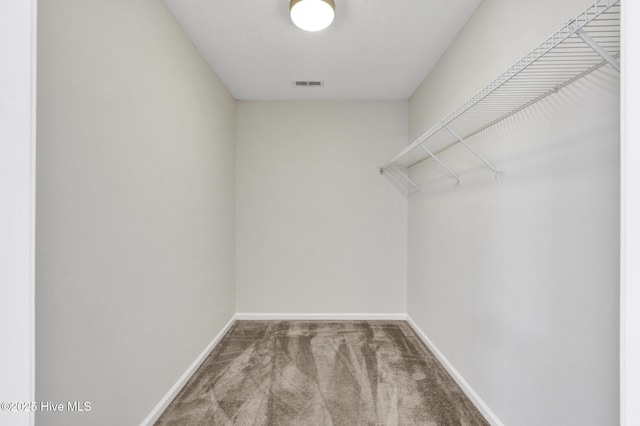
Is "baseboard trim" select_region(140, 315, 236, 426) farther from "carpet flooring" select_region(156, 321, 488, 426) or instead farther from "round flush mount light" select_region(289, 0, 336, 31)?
"round flush mount light" select_region(289, 0, 336, 31)

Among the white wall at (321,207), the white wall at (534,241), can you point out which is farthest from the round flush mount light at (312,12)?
the white wall at (321,207)

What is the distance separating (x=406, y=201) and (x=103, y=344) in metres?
3.04

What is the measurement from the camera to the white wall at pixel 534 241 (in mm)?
1080

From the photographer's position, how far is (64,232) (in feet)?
3.81

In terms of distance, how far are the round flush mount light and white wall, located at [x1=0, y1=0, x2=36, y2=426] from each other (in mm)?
1463

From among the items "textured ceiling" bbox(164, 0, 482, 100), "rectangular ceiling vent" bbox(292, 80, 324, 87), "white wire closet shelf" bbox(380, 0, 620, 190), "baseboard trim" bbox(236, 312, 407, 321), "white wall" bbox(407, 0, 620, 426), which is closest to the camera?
"white wire closet shelf" bbox(380, 0, 620, 190)

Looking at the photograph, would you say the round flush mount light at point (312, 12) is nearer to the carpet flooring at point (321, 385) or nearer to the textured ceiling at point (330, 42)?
the textured ceiling at point (330, 42)

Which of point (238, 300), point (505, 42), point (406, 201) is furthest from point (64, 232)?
point (406, 201)

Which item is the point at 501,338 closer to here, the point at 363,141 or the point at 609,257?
the point at 609,257

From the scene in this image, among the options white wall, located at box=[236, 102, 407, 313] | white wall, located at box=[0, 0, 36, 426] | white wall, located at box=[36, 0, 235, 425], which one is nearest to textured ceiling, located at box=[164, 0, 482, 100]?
white wall, located at box=[36, 0, 235, 425]

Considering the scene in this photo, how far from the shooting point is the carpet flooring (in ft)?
6.03

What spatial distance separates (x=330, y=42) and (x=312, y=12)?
0.57m

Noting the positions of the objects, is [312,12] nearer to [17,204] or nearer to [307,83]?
[307,83]

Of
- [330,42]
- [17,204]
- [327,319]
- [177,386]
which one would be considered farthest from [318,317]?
[17,204]
